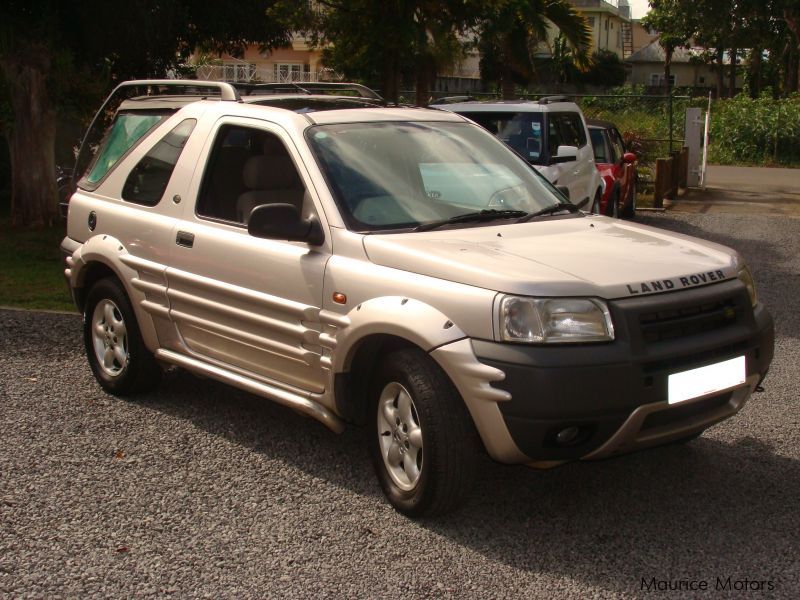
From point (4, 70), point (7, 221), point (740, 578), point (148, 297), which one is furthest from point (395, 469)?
point (7, 221)

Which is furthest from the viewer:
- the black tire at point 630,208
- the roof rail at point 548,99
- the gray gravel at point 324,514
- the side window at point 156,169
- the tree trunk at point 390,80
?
the black tire at point 630,208

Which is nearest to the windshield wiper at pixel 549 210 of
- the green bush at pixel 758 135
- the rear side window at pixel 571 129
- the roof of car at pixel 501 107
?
the roof of car at pixel 501 107

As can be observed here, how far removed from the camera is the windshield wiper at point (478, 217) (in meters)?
5.24

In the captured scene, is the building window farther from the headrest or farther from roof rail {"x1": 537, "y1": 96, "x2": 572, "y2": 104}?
the headrest

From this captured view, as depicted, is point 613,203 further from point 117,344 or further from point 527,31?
point 527,31

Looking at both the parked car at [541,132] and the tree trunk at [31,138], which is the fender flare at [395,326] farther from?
the tree trunk at [31,138]

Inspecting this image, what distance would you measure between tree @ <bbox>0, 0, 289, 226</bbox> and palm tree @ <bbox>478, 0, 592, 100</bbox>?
429 centimetres

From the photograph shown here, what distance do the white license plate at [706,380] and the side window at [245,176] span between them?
2118 millimetres

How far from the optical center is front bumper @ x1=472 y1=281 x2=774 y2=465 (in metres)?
4.30

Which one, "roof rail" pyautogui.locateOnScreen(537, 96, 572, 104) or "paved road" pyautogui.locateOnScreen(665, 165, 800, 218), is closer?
"roof rail" pyautogui.locateOnScreen(537, 96, 572, 104)

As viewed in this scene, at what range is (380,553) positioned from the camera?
4500 millimetres

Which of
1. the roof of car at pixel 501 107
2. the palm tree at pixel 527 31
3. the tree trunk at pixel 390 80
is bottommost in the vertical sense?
the roof of car at pixel 501 107

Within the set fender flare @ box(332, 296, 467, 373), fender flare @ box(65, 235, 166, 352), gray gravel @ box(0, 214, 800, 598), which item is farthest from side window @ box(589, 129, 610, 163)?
fender flare @ box(332, 296, 467, 373)

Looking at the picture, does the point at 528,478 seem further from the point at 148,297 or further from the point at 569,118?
the point at 569,118
